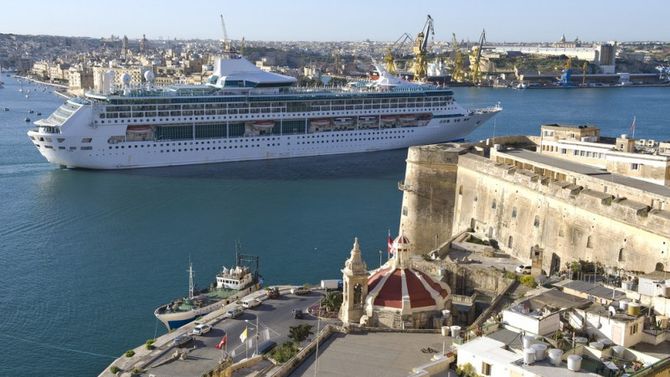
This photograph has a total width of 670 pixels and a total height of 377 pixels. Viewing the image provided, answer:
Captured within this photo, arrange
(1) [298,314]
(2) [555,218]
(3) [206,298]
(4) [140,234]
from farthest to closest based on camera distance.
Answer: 1. (4) [140,234]
2. (3) [206,298]
3. (2) [555,218]
4. (1) [298,314]

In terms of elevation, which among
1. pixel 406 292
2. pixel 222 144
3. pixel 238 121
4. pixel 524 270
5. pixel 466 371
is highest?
pixel 466 371

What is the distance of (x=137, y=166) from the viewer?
50.2m

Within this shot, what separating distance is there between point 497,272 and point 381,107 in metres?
38.5

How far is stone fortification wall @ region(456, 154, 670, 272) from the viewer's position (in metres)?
20.1

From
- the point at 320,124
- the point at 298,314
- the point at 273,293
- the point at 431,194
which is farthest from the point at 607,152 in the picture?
the point at 320,124

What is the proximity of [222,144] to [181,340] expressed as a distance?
35135 millimetres

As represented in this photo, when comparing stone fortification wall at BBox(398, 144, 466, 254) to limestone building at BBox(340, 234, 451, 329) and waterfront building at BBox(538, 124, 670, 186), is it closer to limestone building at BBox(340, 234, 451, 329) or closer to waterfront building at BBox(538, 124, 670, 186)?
waterfront building at BBox(538, 124, 670, 186)

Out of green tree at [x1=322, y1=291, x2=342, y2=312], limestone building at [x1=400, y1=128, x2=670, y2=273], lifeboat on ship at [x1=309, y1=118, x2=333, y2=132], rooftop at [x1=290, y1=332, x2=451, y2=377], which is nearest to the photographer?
rooftop at [x1=290, y1=332, x2=451, y2=377]

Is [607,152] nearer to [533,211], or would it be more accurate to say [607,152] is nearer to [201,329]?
[533,211]

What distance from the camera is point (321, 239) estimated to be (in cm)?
3262

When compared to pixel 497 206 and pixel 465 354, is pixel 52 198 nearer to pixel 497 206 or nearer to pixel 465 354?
pixel 497 206

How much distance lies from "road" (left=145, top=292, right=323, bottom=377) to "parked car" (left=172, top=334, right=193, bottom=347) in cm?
12

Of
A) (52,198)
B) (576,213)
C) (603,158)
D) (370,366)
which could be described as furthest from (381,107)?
(370,366)

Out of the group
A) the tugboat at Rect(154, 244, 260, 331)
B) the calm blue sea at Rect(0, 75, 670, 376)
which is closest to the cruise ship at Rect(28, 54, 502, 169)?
the calm blue sea at Rect(0, 75, 670, 376)
